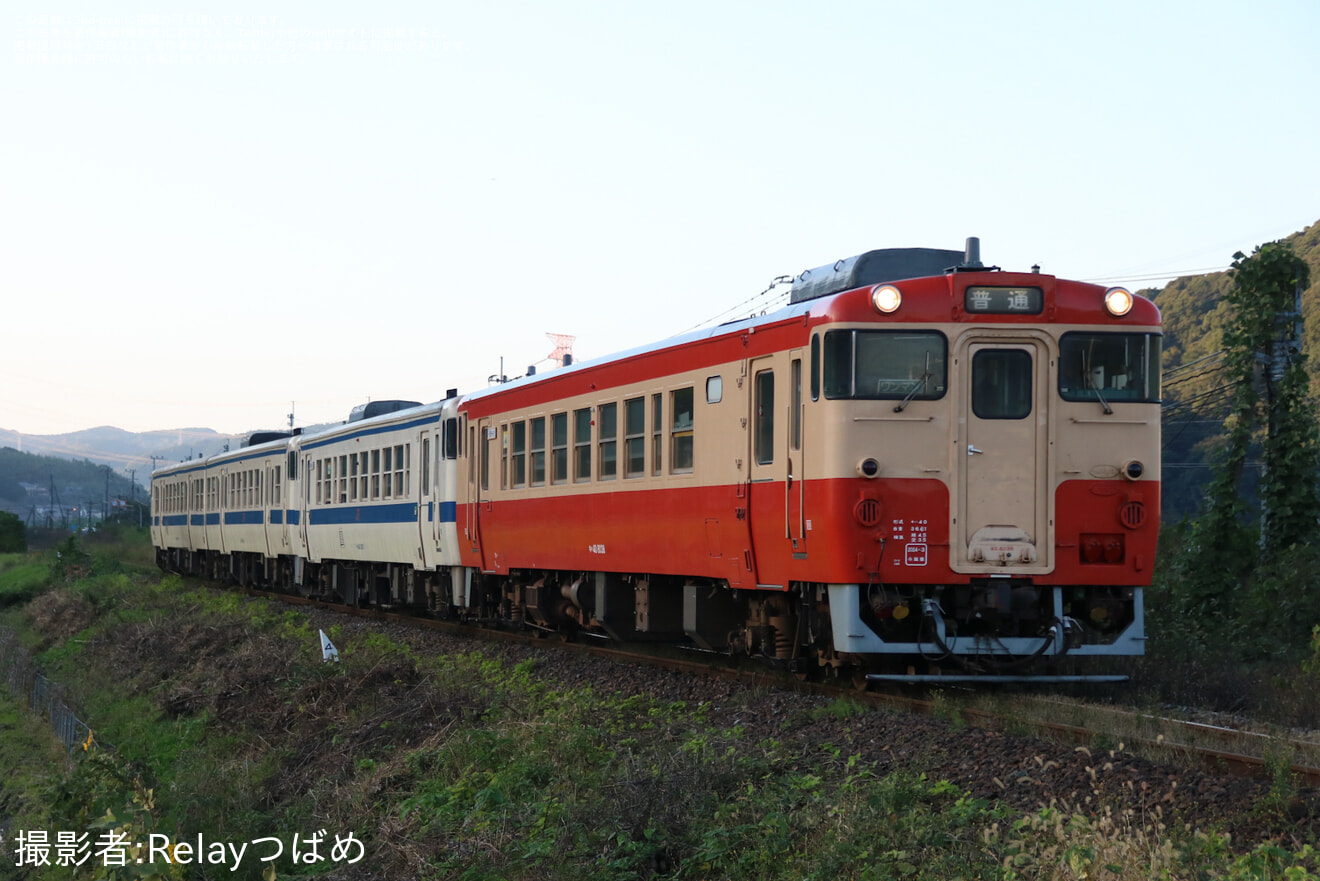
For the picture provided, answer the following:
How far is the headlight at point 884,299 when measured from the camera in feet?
31.5

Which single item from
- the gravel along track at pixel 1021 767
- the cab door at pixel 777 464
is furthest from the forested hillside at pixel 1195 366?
the gravel along track at pixel 1021 767

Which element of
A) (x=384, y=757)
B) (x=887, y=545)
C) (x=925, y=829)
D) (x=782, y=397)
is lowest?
(x=384, y=757)

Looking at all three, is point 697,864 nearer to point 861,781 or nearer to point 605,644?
point 861,781

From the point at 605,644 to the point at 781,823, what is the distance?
9.73 meters

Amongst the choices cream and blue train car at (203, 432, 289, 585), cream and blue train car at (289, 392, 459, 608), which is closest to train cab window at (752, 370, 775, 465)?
cream and blue train car at (289, 392, 459, 608)

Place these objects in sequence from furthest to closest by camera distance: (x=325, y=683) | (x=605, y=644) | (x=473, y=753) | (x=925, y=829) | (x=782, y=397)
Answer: (x=605, y=644) < (x=325, y=683) < (x=782, y=397) < (x=473, y=753) < (x=925, y=829)

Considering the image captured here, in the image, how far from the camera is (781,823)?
20.9ft

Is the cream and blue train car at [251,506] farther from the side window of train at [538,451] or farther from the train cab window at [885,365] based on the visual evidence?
the train cab window at [885,365]

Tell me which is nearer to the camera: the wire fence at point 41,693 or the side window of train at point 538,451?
the side window of train at point 538,451

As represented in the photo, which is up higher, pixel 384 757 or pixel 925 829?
pixel 925 829

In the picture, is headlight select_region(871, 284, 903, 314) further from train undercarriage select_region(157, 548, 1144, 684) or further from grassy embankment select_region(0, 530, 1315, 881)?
grassy embankment select_region(0, 530, 1315, 881)

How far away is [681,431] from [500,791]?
445 cm

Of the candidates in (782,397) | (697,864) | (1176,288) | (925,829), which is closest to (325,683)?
(782,397)

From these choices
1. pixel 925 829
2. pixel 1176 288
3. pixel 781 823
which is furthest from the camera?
pixel 1176 288
